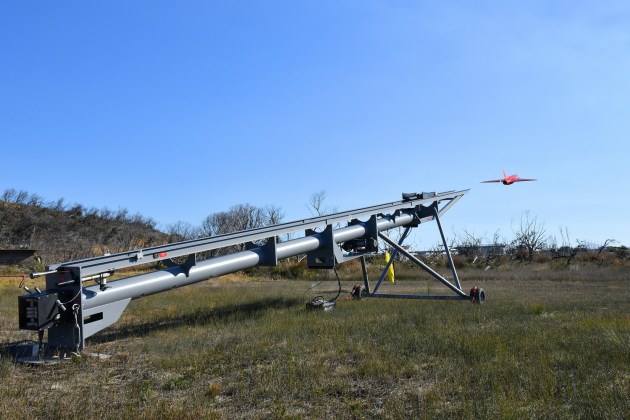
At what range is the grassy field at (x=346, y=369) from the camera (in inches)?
207

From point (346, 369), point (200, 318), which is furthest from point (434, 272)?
point (346, 369)

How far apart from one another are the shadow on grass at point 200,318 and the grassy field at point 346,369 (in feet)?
0.31

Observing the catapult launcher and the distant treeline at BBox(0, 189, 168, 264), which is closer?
the catapult launcher

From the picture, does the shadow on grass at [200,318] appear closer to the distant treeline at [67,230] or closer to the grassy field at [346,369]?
the grassy field at [346,369]

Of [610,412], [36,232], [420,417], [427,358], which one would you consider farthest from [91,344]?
[36,232]

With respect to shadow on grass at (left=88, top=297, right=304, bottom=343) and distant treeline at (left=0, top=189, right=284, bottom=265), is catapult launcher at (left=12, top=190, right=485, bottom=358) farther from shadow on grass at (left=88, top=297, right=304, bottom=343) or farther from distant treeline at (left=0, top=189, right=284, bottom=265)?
distant treeline at (left=0, top=189, right=284, bottom=265)

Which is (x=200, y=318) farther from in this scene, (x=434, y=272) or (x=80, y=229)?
(x=80, y=229)

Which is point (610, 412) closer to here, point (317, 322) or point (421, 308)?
point (317, 322)

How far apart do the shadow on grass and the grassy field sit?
0.09 m

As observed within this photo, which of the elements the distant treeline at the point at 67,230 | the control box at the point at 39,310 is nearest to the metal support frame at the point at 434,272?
the control box at the point at 39,310

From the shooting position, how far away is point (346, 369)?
22.6 feet

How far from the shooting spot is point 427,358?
729 centimetres

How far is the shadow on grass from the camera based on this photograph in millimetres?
10578

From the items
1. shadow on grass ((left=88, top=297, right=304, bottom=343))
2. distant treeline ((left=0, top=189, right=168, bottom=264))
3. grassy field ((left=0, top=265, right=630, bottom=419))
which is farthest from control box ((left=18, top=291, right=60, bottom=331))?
distant treeline ((left=0, top=189, right=168, bottom=264))
